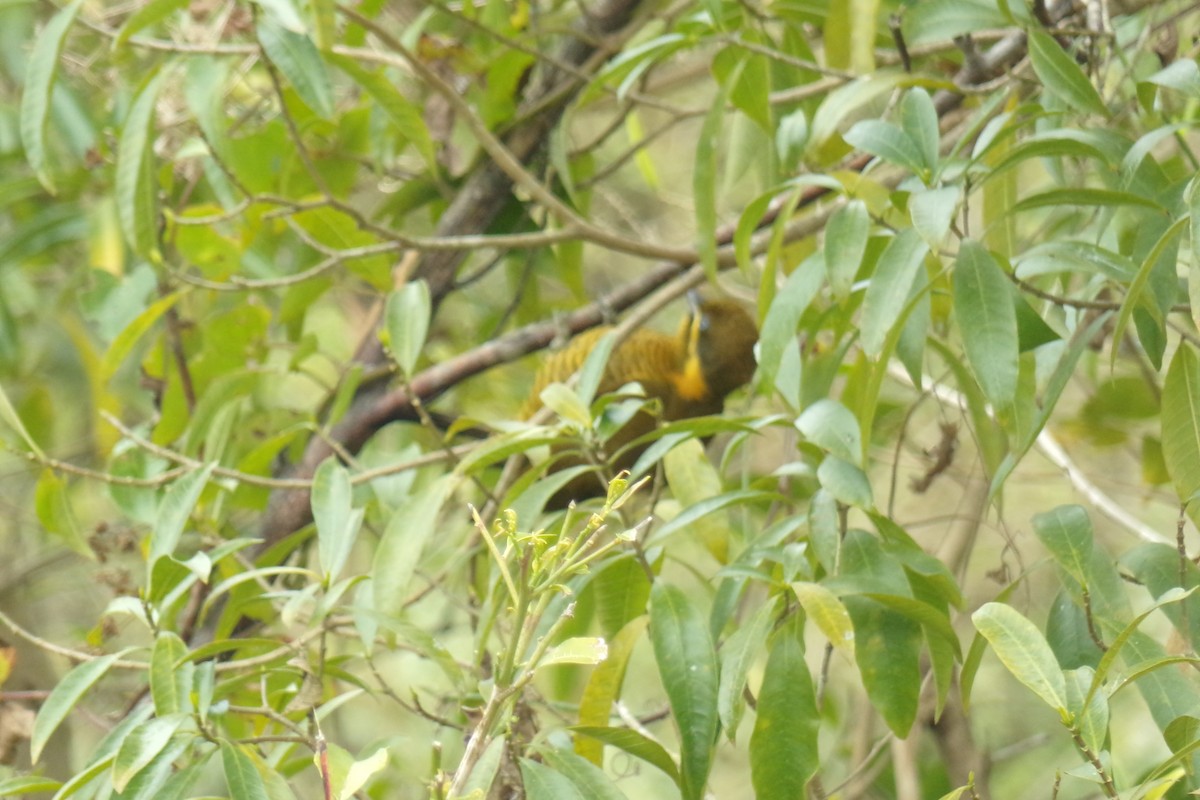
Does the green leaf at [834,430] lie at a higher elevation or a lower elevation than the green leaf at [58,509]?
higher

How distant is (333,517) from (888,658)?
0.58 metres

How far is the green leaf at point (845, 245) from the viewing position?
1161 mm

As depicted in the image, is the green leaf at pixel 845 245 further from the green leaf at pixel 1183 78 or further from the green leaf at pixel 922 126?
the green leaf at pixel 1183 78

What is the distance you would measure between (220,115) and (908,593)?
1.18 meters

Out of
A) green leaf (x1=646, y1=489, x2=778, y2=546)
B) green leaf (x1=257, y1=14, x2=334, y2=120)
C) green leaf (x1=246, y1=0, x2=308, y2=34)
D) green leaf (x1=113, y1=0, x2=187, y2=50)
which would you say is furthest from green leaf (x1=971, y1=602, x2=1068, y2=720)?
green leaf (x1=113, y1=0, x2=187, y2=50)

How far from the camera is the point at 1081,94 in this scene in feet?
4.21

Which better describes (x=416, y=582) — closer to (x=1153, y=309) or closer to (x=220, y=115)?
(x=220, y=115)

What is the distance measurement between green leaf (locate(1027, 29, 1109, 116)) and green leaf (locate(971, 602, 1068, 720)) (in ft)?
2.00

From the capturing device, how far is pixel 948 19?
1408 millimetres

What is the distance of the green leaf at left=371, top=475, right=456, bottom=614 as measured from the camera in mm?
1321

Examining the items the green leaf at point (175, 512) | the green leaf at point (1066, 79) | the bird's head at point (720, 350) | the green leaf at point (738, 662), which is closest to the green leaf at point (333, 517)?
the green leaf at point (175, 512)

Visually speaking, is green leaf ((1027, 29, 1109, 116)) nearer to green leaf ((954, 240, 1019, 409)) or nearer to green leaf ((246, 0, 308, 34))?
green leaf ((954, 240, 1019, 409))

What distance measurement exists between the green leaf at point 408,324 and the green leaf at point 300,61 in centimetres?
25

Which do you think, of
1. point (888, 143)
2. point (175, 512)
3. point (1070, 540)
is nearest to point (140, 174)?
point (175, 512)
